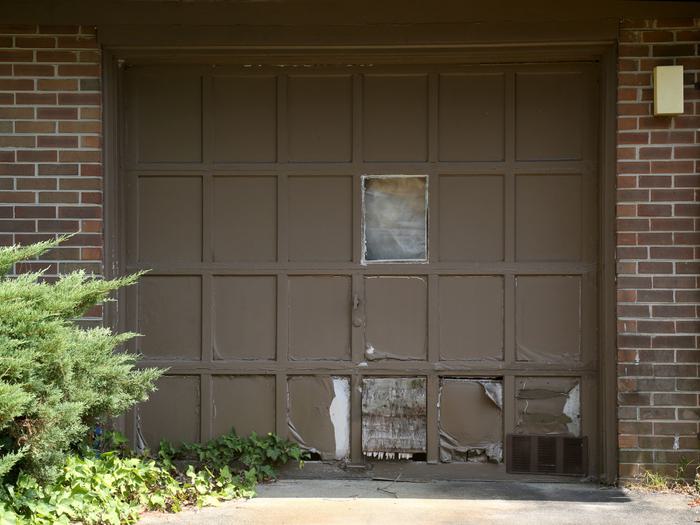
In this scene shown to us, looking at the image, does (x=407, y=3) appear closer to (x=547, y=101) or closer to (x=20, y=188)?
(x=547, y=101)

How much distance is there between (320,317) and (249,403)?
0.66 m

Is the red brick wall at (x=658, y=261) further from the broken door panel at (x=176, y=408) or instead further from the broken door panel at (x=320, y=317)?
the broken door panel at (x=176, y=408)

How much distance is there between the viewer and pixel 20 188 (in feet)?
15.7

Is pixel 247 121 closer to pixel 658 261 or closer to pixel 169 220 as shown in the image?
pixel 169 220

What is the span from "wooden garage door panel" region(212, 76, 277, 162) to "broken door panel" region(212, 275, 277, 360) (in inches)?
28.7

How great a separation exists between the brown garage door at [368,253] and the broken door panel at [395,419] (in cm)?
1

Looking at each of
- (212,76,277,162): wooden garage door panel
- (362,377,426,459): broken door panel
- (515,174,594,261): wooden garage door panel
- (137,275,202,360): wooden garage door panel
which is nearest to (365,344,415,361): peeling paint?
(362,377,426,459): broken door panel

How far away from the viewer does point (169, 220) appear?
5012 mm

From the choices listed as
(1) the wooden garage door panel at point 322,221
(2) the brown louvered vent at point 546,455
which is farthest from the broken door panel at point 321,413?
(2) the brown louvered vent at point 546,455

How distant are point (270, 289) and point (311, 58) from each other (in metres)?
1.36

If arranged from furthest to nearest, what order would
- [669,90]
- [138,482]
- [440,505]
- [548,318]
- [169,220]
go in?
[169,220] < [548,318] < [669,90] < [440,505] < [138,482]

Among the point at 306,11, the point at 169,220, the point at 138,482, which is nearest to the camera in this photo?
the point at 138,482

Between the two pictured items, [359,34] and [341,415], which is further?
[341,415]

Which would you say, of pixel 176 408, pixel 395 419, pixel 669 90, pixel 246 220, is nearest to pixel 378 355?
pixel 395 419
